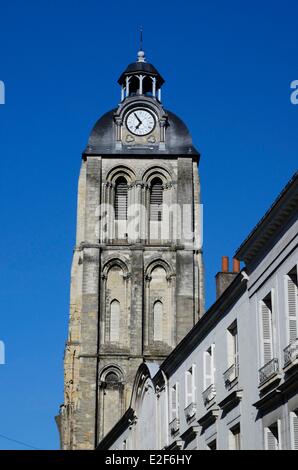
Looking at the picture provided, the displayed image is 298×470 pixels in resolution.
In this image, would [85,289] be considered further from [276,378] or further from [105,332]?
[276,378]

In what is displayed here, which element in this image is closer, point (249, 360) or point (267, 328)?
point (267, 328)

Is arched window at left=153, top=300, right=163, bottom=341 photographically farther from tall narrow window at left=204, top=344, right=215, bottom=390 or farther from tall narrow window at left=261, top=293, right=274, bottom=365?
tall narrow window at left=261, top=293, right=274, bottom=365

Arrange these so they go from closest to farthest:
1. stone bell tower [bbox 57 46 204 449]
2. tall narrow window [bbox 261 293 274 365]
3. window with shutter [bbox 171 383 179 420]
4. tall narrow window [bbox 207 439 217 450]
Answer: tall narrow window [bbox 261 293 274 365] < tall narrow window [bbox 207 439 217 450] < window with shutter [bbox 171 383 179 420] < stone bell tower [bbox 57 46 204 449]

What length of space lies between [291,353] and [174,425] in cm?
1327

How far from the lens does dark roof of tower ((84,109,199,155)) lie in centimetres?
8038

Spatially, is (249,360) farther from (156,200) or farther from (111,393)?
(156,200)

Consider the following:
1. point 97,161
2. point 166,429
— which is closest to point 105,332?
point 97,161

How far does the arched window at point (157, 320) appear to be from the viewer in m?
76.1

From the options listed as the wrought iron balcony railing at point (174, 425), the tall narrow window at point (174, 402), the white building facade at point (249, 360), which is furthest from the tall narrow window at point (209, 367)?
the tall narrow window at point (174, 402)

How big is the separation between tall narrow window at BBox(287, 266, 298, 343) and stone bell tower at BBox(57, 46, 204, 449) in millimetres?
45920

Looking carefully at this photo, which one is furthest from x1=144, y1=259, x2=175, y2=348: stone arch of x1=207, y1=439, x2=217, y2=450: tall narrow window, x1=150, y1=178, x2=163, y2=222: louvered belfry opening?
x1=207, y1=439, x2=217, y2=450: tall narrow window

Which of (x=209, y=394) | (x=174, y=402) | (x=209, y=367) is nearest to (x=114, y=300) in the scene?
(x=174, y=402)

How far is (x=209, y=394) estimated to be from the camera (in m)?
35.0
